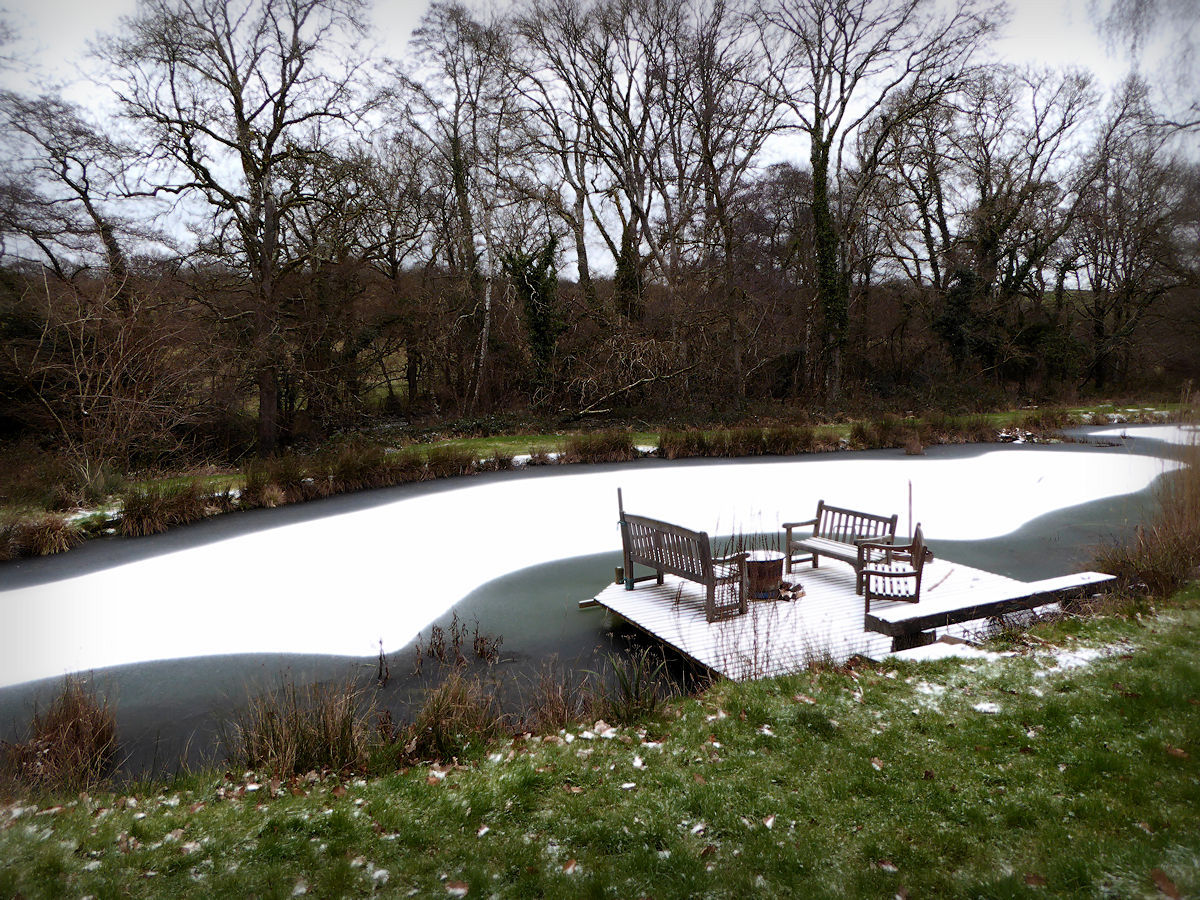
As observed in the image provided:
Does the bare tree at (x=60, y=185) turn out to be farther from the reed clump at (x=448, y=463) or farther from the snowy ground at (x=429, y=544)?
the reed clump at (x=448, y=463)

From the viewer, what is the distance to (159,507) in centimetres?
1022

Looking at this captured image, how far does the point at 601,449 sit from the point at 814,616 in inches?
403

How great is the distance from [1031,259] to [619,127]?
13390 millimetres

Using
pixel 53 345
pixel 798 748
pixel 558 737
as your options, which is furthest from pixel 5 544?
pixel 798 748

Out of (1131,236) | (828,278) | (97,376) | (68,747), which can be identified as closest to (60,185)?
(68,747)

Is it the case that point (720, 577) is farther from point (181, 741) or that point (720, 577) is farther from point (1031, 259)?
point (1031, 259)

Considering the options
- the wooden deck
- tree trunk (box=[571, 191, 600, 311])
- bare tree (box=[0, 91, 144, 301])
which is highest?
tree trunk (box=[571, 191, 600, 311])

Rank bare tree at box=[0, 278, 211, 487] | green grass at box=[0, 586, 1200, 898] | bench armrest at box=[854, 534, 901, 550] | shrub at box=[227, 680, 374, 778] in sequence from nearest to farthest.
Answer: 1. green grass at box=[0, 586, 1200, 898]
2. shrub at box=[227, 680, 374, 778]
3. bench armrest at box=[854, 534, 901, 550]
4. bare tree at box=[0, 278, 211, 487]

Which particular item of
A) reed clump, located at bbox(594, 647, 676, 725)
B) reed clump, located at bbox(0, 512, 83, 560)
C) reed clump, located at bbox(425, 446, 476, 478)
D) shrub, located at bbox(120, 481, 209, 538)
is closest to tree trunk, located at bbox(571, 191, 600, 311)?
reed clump, located at bbox(425, 446, 476, 478)

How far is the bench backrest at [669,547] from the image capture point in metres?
5.93

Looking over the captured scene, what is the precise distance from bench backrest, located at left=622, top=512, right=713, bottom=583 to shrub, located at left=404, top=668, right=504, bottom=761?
7.46 ft

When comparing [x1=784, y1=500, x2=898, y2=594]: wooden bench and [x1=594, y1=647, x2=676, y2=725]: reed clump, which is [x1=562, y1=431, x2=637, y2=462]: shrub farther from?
[x1=594, y1=647, x2=676, y2=725]: reed clump

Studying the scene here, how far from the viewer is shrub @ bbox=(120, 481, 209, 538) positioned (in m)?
9.98


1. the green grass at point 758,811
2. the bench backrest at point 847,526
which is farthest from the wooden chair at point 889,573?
the green grass at point 758,811
